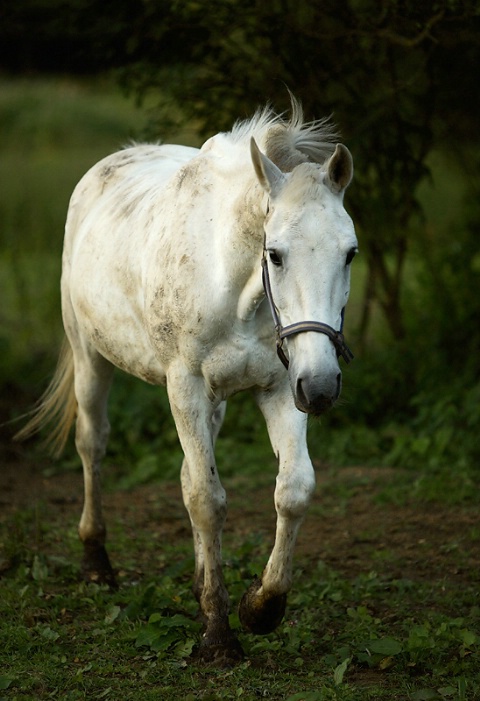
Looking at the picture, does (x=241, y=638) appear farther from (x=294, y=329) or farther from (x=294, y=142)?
(x=294, y=142)

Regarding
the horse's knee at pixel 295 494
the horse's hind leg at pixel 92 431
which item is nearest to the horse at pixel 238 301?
Result: the horse's knee at pixel 295 494

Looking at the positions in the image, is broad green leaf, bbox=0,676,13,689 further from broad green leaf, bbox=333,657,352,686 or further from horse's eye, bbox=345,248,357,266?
horse's eye, bbox=345,248,357,266

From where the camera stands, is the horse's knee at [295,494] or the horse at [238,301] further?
the horse's knee at [295,494]

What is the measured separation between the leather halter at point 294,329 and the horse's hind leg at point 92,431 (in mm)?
1811

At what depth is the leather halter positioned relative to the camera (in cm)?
300

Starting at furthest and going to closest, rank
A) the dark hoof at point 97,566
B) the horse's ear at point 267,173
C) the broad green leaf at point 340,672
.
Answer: the dark hoof at point 97,566 < the broad green leaf at point 340,672 < the horse's ear at point 267,173

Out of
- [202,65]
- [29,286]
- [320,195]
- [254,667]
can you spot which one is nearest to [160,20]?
[202,65]

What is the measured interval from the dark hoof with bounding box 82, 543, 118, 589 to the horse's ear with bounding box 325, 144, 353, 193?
2.42m

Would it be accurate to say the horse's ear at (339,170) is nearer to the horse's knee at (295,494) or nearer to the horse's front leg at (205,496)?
the horse's front leg at (205,496)

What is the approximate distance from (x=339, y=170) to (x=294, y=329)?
0.60 metres

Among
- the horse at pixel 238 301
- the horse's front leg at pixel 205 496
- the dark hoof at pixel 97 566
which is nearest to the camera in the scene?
the horse at pixel 238 301

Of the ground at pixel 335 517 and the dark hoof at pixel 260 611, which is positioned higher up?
the ground at pixel 335 517

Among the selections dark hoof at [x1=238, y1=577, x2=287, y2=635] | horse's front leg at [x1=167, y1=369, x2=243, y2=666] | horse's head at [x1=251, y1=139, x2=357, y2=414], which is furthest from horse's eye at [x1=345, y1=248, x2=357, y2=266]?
dark hoof at [x1=238, y1=577, x2=287, y2=635]

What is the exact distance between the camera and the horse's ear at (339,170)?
316cm
